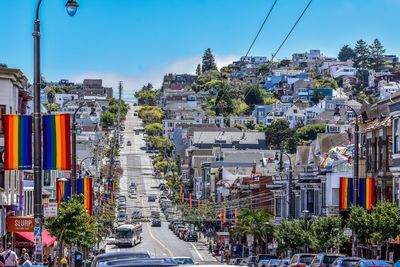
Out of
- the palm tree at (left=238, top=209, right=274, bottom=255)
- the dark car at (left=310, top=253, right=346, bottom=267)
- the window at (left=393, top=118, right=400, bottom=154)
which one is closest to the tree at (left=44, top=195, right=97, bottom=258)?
the dark car at (left=310, top=253, right=346, bottom=267)

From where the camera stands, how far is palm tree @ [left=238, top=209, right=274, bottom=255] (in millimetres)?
109181

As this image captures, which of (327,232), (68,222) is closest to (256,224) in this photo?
(327,232)

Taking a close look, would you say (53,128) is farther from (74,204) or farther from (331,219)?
(331,219)

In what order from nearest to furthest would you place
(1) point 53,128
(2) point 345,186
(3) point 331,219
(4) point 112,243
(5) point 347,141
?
(1) point 53,128
(2) point 345,186
(3) point 331,219
(5) point 347,141
(4) point 112,243

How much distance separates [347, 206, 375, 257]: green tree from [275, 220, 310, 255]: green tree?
20208 mm

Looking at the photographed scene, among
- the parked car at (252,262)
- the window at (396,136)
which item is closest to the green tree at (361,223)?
the window at (396,136)

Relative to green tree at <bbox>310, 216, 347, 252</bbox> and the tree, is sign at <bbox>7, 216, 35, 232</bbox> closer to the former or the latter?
the tree

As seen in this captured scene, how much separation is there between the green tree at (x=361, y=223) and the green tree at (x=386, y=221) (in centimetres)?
34

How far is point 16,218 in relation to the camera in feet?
204

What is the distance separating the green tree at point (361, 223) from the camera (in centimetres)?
6044

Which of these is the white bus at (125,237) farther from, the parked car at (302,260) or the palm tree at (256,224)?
the parked car at (302,260)

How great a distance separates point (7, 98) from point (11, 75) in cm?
109

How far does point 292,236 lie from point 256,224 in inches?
1031

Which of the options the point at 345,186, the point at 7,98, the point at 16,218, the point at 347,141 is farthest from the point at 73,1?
the point at 347,141
